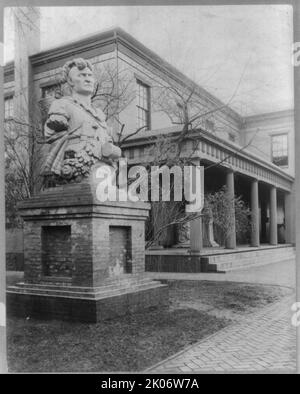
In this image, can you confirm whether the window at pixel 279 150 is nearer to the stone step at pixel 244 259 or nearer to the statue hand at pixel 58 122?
the stone step at pixel 244 259

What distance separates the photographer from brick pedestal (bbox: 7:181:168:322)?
661cm

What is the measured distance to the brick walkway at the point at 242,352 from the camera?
495 cm

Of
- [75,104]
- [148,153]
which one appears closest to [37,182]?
[148,153]

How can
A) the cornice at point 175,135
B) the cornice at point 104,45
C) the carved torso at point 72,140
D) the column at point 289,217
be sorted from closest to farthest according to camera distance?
the carved torso at point 72,140 → the cornice at point 175,135 → the cornice at point 104,45 → the column at point 289,217

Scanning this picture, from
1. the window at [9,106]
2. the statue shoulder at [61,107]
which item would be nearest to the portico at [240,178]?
the statue shoulder at [61,107]

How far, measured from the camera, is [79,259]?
→ 672 centimetres

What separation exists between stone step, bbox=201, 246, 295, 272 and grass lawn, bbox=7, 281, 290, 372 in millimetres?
4455

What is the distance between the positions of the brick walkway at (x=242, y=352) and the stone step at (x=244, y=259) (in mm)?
5954

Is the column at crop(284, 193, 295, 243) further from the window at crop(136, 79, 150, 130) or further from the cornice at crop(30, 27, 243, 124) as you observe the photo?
the window at crop(136, 79, 150, 130)

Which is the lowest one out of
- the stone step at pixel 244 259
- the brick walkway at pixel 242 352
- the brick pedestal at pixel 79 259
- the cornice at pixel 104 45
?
the brick walkway at pixel 242 352

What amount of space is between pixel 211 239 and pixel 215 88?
7.07 m

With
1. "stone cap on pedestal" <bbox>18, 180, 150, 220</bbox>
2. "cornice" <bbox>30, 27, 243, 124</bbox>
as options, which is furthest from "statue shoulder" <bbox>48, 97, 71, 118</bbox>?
"cornice" <bbox>30, 27, 243, 124</bbox>
